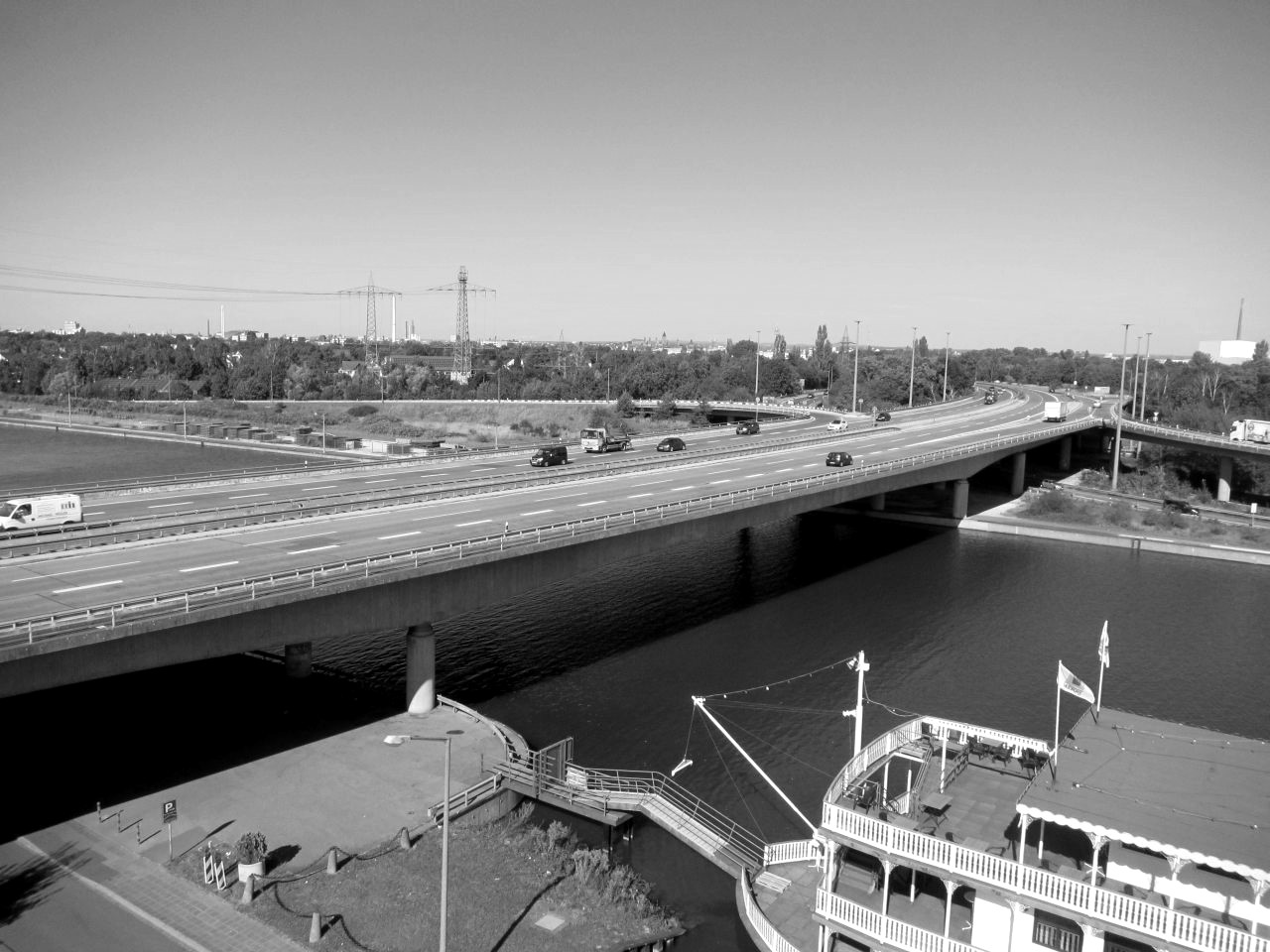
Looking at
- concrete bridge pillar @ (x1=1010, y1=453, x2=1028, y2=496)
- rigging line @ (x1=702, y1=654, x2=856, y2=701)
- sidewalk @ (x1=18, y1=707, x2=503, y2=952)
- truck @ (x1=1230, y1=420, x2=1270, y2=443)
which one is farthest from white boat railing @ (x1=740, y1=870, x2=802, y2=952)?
truck @ (x1=1230, y1=420, x2=1270, y2=443)

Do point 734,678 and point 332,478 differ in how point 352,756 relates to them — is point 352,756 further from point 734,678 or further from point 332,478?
point 332,478

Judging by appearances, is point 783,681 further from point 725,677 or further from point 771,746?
point 771,746

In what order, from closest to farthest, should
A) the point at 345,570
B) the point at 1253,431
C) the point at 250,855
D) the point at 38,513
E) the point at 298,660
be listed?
the point at 250,855, the point at 345,570, the point at 298,660, the point at 38,513, the point at 1253,431

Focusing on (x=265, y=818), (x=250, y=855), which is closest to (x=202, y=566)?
(x=265, y=818)

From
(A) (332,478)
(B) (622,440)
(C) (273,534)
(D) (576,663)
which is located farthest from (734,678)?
(B) (622,440)

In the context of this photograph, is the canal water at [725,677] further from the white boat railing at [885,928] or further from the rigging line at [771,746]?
the white boat railing at [885,928]

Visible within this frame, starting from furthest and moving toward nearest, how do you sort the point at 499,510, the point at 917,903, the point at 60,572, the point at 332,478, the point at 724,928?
the point at 332,478 < the point at 499,510 < the point at 60,572 < the point at 724,928 < the point at 917,903
